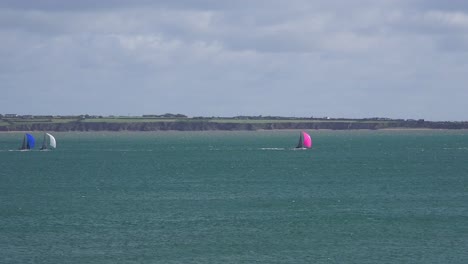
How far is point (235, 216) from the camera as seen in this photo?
67.9 meters

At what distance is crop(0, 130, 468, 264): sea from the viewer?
173ft

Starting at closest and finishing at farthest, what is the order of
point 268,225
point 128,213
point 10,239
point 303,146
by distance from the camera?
point 10,239
point 268,225
point 128,213
point 303,146

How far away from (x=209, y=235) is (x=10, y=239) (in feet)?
41.6

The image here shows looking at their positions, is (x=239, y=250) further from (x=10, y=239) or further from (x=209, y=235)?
(x=10, y=239)

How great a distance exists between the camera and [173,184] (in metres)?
97.4

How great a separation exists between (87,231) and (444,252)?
922 inches

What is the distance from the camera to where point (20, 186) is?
96750 mm

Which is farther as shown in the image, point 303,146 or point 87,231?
point 303,146

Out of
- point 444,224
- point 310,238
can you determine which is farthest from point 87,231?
point 444,224

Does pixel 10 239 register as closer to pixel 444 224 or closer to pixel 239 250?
pixel 239 250

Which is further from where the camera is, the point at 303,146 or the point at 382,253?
the point at 303,146

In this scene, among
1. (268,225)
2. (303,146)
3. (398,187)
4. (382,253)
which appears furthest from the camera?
(303,146)

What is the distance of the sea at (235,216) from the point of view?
2078 inches

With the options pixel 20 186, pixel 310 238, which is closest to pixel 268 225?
pixel 310 238
